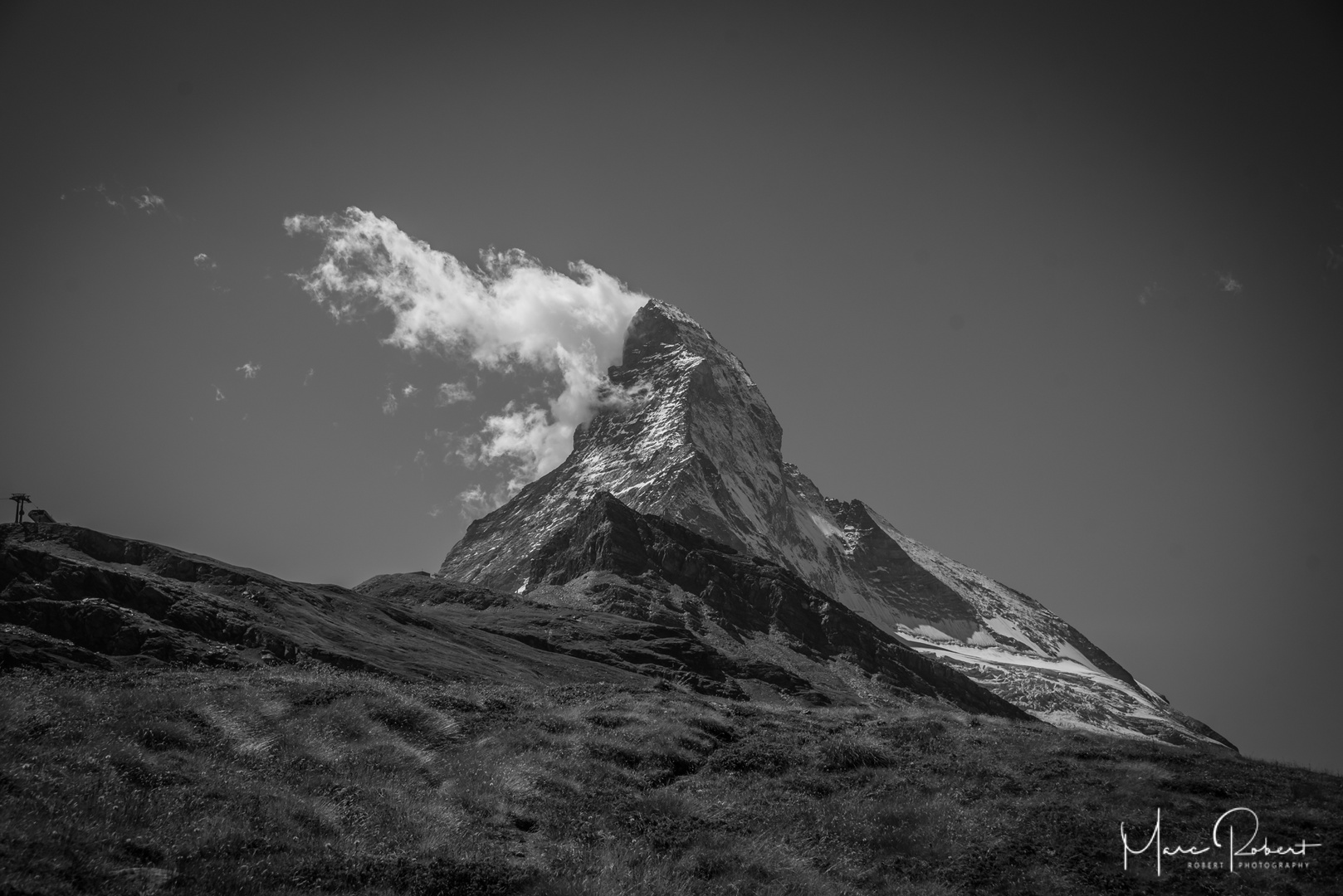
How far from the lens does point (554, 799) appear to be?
24453mm

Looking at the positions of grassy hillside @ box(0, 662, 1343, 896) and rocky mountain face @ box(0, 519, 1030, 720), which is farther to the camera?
rocky mountain face @ box(0, 519, 1030, 720)

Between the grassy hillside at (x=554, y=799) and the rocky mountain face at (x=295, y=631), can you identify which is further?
the rocky mountain face at (x=295, y=631)

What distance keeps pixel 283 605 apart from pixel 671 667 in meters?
69.6

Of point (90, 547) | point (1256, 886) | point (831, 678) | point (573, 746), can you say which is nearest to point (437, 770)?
point (573, 746)

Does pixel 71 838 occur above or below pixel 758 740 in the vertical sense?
below

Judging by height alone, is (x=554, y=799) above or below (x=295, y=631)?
above

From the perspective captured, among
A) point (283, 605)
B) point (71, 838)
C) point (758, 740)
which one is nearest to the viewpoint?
point (71, 838)

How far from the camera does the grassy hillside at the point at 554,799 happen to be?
18281 mm

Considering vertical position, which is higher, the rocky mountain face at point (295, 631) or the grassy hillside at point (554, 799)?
the grassy hillside at point (554, 799)

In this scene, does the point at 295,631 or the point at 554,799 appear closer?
→ the point at 554,799

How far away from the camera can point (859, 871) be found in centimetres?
2212

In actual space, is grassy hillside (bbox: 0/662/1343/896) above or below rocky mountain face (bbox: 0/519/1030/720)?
above

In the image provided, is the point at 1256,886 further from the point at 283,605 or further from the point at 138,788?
the point at 283,605

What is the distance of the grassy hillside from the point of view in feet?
60.0
